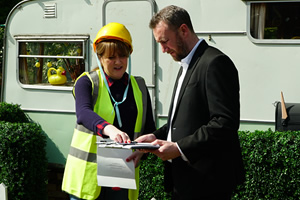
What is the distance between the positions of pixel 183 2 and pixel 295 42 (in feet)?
4.57

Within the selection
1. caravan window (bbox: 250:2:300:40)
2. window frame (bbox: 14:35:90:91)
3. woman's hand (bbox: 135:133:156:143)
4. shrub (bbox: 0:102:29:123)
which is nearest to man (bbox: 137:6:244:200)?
woman's hand (bbox: 135:133:156:143)

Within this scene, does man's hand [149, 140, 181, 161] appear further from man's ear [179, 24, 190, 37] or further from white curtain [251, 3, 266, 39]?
white curtain [251, 3, 266, 39]

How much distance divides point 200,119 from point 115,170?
0.57 metres

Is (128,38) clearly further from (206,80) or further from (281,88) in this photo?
(281,88)

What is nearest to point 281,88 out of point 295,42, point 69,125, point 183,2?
point 295,42

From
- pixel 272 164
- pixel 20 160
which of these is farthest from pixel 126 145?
pixel 20 160

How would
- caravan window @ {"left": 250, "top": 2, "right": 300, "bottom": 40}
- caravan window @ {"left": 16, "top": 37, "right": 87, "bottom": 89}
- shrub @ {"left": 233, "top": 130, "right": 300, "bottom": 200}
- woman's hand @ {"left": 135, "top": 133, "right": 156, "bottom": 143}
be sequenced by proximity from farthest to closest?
1. caravan window @ {"left": 16, "top": 37, "right": 87, "bottom": 89}
2. caravan window @ {"left": 250, "top": 2, "right": 300, "bottom": 40}
3. shrub @ {"left": 233, "top": 130, "right": 300, "bottom": 200}
4. woman's hand @ {"left": 135, "top": 133, "right": 156, "bottom": 143}

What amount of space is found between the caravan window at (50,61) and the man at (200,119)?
13.1 feet

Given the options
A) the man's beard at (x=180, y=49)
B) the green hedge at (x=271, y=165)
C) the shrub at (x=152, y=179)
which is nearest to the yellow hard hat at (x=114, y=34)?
the man's beard at (x=180, y=49)

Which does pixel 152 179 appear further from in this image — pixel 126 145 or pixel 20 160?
pixel 126 145

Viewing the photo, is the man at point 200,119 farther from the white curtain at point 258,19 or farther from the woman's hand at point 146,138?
the white curtain at point 258,19

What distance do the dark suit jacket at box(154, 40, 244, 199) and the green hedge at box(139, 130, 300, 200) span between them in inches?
93.3

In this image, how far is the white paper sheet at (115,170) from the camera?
2785 mm

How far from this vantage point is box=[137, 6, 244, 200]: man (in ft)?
8.30
